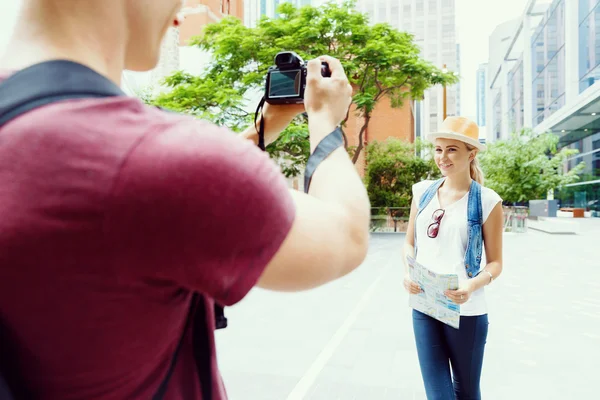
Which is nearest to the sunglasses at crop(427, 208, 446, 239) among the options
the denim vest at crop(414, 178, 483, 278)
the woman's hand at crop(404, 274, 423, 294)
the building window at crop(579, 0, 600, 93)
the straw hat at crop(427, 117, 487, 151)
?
the denim vest at crop(414, 178, 483, 278)

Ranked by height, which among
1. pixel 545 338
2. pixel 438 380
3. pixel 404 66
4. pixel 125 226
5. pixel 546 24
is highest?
pixel 546 24

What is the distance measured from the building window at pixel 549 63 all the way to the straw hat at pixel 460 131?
3972 centimetres

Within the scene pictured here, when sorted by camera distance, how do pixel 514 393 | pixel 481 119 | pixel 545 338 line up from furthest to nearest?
pixel 481 119 < pixel 545 338 < pixel 514 393

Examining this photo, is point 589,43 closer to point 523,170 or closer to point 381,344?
point 523,170

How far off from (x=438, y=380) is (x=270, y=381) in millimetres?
2049

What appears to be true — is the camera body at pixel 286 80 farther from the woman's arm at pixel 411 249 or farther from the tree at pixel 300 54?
the tree at pixel 300 54

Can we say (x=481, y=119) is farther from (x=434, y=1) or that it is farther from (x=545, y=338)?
(x=545, y=338)

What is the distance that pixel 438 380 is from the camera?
2523mm

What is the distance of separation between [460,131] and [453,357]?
1.31 m

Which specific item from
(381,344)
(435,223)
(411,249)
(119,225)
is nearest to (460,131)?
(435,223)

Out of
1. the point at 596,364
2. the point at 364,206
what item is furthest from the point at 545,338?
the point at 364,206

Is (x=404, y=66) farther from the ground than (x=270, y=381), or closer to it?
farther from the ground

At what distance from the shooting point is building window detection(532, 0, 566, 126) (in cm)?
3750

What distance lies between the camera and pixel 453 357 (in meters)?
2.58
